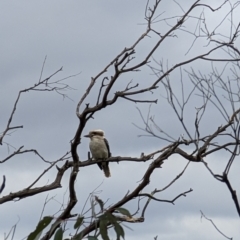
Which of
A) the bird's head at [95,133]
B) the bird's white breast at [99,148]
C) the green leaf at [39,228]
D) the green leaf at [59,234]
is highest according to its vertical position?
the bird's head at [95,133]

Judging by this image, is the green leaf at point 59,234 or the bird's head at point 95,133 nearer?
the green leaf at point 59,234

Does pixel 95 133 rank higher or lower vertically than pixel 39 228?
higher

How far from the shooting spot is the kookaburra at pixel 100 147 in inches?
485

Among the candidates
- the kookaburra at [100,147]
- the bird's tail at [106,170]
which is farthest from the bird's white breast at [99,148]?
the bird's tail at [106,170]

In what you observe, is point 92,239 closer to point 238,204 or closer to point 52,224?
point 52,224

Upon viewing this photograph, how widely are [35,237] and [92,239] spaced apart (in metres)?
0.46

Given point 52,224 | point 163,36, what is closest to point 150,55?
point 163,36

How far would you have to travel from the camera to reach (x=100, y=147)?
41.3ft

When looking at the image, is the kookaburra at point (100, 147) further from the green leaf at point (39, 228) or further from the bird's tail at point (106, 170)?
the green leaf at point (39, 228)

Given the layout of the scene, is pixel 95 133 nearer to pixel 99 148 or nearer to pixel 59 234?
pixel 99 148

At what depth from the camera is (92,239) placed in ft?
13.9

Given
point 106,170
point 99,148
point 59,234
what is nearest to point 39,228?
point 59,234

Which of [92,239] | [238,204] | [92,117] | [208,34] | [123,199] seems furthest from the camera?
[208,34]

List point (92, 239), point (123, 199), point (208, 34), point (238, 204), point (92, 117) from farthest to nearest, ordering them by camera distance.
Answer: point (208, 34) < point (92, 117) < point (123, 199) < point (92, 239) < point (238, 204)
